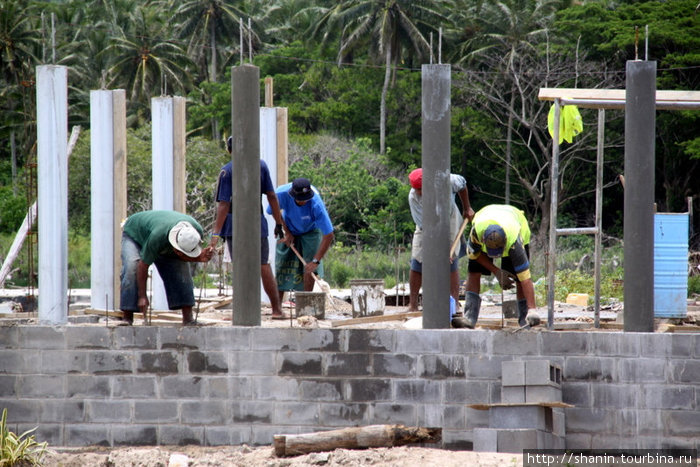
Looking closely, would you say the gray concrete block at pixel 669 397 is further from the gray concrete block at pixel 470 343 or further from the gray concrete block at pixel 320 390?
the gray concrete block at pixel 320 390

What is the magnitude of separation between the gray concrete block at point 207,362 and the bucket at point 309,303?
155 centimetres

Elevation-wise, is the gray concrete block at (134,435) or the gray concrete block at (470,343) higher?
the gray concrete block at (470,343)

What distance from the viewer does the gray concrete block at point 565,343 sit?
7.20 meters

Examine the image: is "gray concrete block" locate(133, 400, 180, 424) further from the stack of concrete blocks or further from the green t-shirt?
the stack of concrete blocks

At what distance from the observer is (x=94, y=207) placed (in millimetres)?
10289

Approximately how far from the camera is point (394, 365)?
7367 mm

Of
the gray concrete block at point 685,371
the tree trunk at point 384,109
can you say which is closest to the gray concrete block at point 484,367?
the gray concrete block at point 685,371

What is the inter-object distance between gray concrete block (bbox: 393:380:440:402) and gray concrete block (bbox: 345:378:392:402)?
0.25 ft

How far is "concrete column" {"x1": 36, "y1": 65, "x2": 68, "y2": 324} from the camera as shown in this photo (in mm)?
7918

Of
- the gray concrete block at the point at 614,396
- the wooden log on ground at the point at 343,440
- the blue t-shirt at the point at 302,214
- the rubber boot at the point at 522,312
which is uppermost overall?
the blue t-shirt at the point at 302,214

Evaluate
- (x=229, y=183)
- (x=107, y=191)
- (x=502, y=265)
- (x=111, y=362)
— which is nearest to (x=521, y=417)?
(x=502, y=265)

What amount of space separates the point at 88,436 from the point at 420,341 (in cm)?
268

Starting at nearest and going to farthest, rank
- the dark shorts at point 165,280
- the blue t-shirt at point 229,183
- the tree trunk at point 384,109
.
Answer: the dark shorts at point 165,280
the blue t-shirt at point 229,183
the tree trunk at point 384,109

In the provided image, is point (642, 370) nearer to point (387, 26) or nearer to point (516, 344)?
point (516, 344)
